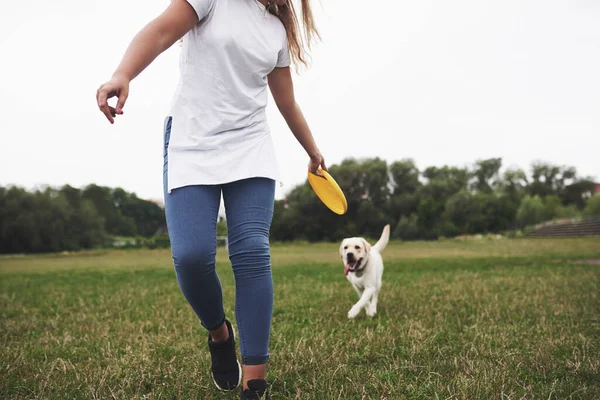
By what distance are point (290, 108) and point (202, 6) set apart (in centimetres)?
69

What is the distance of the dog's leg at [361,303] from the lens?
4593mm

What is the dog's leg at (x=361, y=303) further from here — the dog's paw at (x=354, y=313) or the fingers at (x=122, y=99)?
the fingers at (x=122, y=99)

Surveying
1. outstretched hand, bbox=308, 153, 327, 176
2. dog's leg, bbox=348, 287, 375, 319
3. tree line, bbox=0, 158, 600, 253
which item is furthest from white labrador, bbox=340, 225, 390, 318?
tree line, bbox=0, 158, 600, 253

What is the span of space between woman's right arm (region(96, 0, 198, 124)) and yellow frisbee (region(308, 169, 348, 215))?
51.0 inches

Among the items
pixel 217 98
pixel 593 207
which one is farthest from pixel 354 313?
pixel 593 207

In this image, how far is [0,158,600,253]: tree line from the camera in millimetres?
33781

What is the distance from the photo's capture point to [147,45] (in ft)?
6.17

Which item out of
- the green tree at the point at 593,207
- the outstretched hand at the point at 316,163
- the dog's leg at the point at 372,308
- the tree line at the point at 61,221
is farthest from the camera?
the green tree at the point at 593,207

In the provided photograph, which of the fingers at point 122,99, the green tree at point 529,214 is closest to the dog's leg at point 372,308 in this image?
the fingers at point 122,99

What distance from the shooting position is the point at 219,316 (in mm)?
2291

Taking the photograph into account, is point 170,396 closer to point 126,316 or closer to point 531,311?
point 126,316

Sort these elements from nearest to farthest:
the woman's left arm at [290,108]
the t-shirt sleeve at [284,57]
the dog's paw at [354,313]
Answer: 1. the t-shirt sleeve at [284,57]
2. the woman's left arm at [290,108]
3. the dog's paw at [354,313]

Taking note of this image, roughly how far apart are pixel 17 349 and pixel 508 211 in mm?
52669

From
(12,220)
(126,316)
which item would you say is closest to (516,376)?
(126,316)
